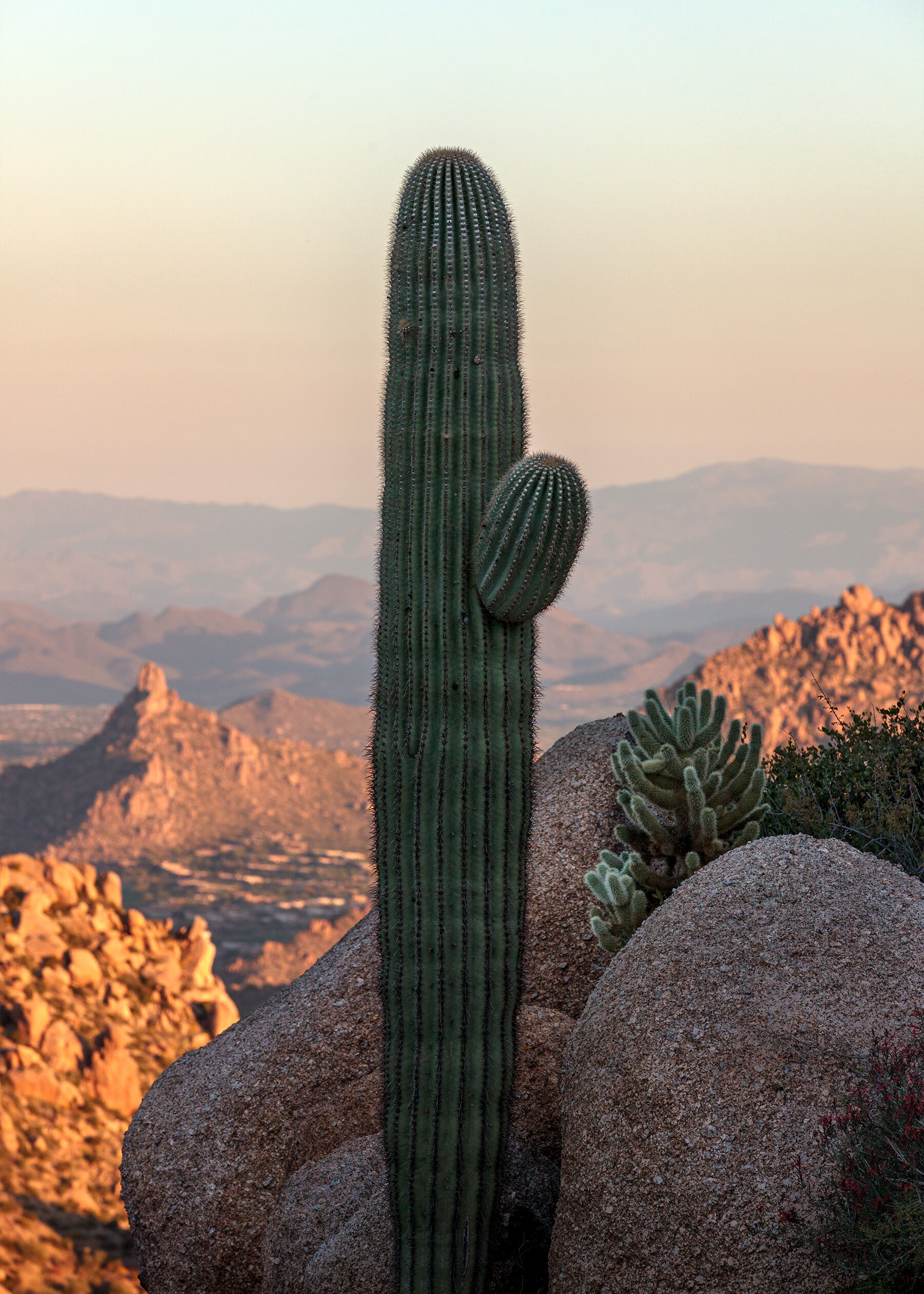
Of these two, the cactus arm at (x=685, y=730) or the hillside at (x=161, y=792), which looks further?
the hillside at (x=161, y=792)

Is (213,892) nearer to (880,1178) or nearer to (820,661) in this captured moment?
(820,661)

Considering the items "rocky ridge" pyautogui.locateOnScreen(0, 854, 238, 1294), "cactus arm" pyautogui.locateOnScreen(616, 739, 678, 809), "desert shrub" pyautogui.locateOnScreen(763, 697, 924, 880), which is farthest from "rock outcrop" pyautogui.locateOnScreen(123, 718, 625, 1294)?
"rocky ridge" pyautogui.locateOnScreen(0, 854, 238, 1294)

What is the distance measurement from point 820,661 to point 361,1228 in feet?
153

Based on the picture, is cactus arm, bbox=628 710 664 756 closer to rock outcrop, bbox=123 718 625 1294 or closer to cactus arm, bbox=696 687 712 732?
cactus arm, bbox=696 687 712 732

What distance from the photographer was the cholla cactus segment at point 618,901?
680 centimetres

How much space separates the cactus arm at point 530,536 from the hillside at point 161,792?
61132mm

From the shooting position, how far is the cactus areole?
17.6 ft

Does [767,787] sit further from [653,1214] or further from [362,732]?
[362,732]

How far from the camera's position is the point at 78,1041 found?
57.0 ft

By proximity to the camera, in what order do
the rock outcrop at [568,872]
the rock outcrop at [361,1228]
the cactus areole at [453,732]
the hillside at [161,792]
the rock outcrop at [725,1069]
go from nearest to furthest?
the rock outcrop at [725,1069], the cactus areole at [453,732], the rock outcrop at [361,1228], the rock outcrop at [568,872], the hillside at [161,792]

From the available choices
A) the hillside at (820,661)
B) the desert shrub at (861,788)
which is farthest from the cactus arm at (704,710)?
the hillside at (820,661)

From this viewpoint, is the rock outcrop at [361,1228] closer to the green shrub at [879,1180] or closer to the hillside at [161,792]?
the green shrub at [879,1180]

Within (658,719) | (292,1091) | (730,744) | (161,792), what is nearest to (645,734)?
(658,719)

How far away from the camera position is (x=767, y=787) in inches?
346
